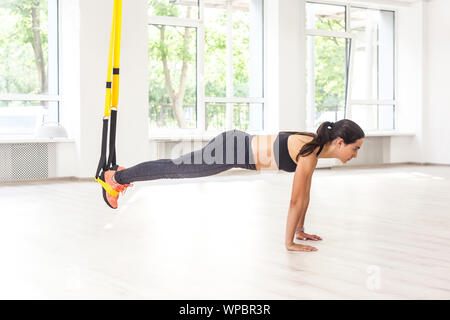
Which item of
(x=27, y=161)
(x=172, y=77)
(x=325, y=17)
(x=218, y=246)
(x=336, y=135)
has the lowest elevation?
(x=218, y=246)

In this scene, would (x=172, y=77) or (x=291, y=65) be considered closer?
(x=172, y=77)

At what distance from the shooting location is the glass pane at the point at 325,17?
967 cm

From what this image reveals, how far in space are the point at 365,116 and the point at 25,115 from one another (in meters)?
5.67

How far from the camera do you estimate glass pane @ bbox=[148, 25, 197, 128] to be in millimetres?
8281

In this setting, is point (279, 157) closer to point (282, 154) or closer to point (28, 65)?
point (282, 154)

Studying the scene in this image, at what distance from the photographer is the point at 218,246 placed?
10.6 feet

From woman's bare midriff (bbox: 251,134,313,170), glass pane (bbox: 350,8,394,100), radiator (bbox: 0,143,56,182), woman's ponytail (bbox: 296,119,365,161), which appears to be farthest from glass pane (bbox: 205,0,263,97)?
woman's ponytail (bbox: 296,119,365,161)

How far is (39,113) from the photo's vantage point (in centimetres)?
754

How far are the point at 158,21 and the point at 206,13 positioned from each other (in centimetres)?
85

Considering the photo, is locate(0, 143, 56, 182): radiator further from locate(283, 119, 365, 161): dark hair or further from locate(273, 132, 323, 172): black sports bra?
locate(283, 119, 365, 161): dark hair

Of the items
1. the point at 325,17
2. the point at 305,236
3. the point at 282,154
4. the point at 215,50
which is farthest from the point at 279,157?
the point at 325,17

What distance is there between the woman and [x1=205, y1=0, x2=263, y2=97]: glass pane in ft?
18.1

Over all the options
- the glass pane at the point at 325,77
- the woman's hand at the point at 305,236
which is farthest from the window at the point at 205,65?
the woman's hand at the point at 305,236

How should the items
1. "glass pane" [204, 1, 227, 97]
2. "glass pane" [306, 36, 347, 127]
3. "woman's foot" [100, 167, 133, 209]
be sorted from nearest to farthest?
"woman's foot" [100, 167, 133, 209] < "glass pane" [204, 1, 227, 97] < "glass pane" [306, 36, 347, 127]
